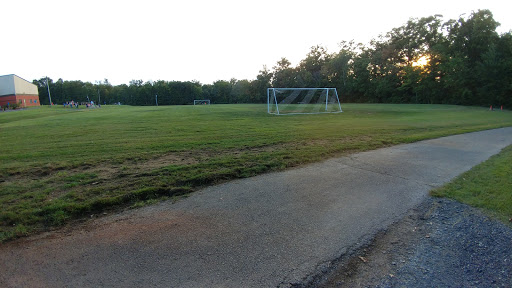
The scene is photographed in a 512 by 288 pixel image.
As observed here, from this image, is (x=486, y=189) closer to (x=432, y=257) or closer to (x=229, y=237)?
(x=432, y=257)

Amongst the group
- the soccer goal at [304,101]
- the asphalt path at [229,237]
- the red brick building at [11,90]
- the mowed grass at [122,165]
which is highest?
the red brick building at [11,90]

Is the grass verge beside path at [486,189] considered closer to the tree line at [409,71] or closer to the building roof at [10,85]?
the tree line at [409,71]

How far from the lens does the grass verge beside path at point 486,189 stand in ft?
14.4

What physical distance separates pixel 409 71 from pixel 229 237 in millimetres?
51275

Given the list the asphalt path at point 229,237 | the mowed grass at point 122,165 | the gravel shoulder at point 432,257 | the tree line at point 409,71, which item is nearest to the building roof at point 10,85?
the tree line at point 409,71

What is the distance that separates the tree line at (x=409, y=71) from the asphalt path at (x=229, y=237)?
41175mm

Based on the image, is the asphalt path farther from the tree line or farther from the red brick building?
the red brick building

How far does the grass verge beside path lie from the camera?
173 inches

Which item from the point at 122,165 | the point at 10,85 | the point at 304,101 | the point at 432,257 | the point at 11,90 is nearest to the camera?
the point at 432,257

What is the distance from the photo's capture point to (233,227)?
3.85 m

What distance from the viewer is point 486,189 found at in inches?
Result: 205

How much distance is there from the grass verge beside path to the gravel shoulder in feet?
1.22

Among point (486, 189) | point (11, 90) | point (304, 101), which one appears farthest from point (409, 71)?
point (11, 90)

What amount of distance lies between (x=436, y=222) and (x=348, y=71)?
58.6 m
